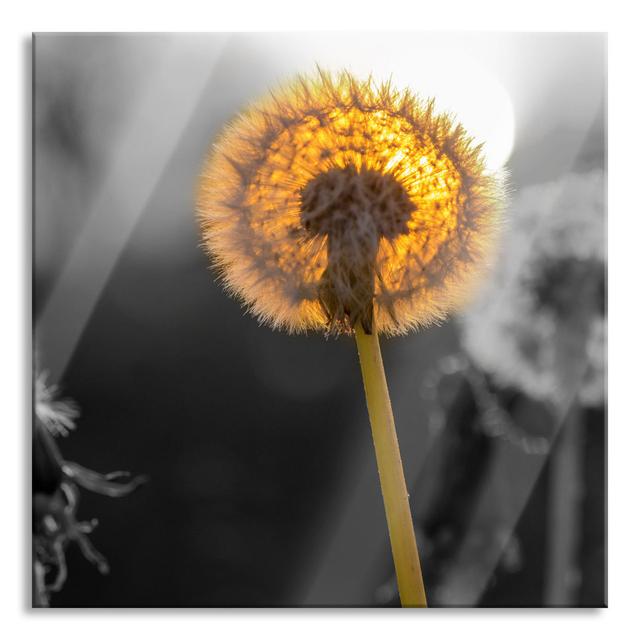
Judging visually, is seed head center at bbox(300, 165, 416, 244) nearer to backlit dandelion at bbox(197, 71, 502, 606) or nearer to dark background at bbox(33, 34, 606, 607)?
backlit dandelion at bbox(197, 71, 502, 606)

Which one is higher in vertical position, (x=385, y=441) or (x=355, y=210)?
(x=355, y=210)

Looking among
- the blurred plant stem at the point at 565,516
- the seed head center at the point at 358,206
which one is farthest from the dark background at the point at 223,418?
the seed head center at the point at 358,206

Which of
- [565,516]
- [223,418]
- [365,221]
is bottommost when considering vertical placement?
[565,516]

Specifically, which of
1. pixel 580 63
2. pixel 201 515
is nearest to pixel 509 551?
pixel 201 515

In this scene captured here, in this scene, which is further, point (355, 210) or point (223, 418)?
point (223, 418)

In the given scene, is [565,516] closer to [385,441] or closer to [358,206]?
[385,441]

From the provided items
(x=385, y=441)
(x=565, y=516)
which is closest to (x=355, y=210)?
(x=385, y=441)

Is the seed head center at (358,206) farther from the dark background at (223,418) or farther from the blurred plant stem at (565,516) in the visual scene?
the blurred plant stem at (565,516)
